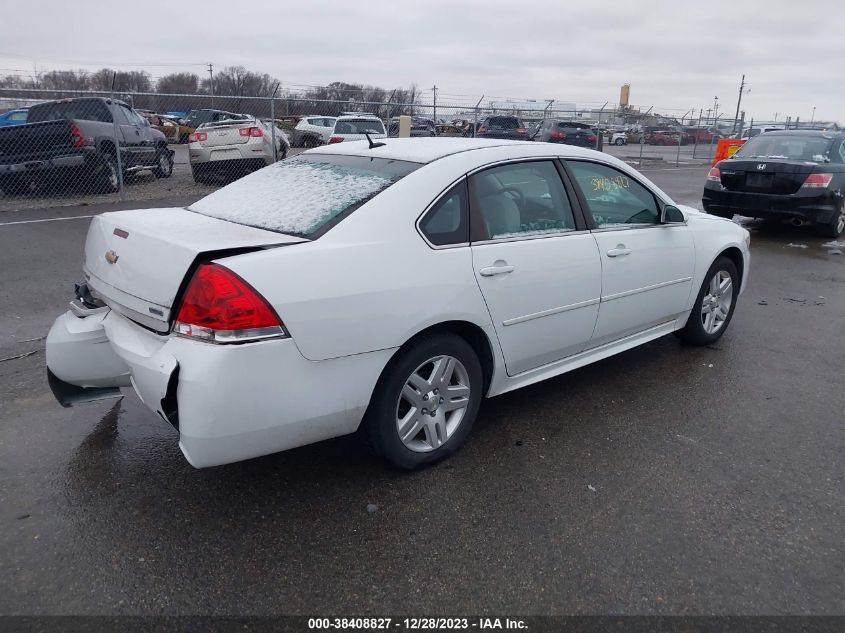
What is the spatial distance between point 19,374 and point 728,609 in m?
4.20

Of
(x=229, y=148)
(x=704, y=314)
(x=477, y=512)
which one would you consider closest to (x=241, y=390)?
(x=477, y=512)

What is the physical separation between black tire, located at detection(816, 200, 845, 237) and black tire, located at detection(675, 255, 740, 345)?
5468mm

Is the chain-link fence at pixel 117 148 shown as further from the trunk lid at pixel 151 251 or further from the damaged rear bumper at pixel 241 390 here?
the damaged rear bumper at pixel 241 390

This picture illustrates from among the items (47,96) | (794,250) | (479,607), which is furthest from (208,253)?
(47,96)

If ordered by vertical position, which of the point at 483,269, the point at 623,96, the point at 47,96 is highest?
the point at 623,96

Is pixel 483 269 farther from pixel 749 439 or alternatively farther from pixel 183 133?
pixel 183 133

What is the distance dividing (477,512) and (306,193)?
1768 millimetres

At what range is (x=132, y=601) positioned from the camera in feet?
7.72

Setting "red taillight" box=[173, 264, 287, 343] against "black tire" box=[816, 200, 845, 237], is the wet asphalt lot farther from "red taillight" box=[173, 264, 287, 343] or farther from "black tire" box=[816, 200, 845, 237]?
"black tire" box=[816, 200, 845, 237]

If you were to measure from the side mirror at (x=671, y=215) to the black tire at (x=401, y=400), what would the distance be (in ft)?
6.17

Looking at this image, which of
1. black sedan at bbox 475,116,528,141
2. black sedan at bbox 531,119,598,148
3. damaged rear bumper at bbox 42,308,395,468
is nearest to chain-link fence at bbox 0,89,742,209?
black sedan at bbox 531,119,598,148

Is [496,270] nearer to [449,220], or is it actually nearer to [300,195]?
[449,220]

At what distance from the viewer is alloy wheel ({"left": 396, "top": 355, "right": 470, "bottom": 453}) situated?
3102 mm

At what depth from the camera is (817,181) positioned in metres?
9.05
